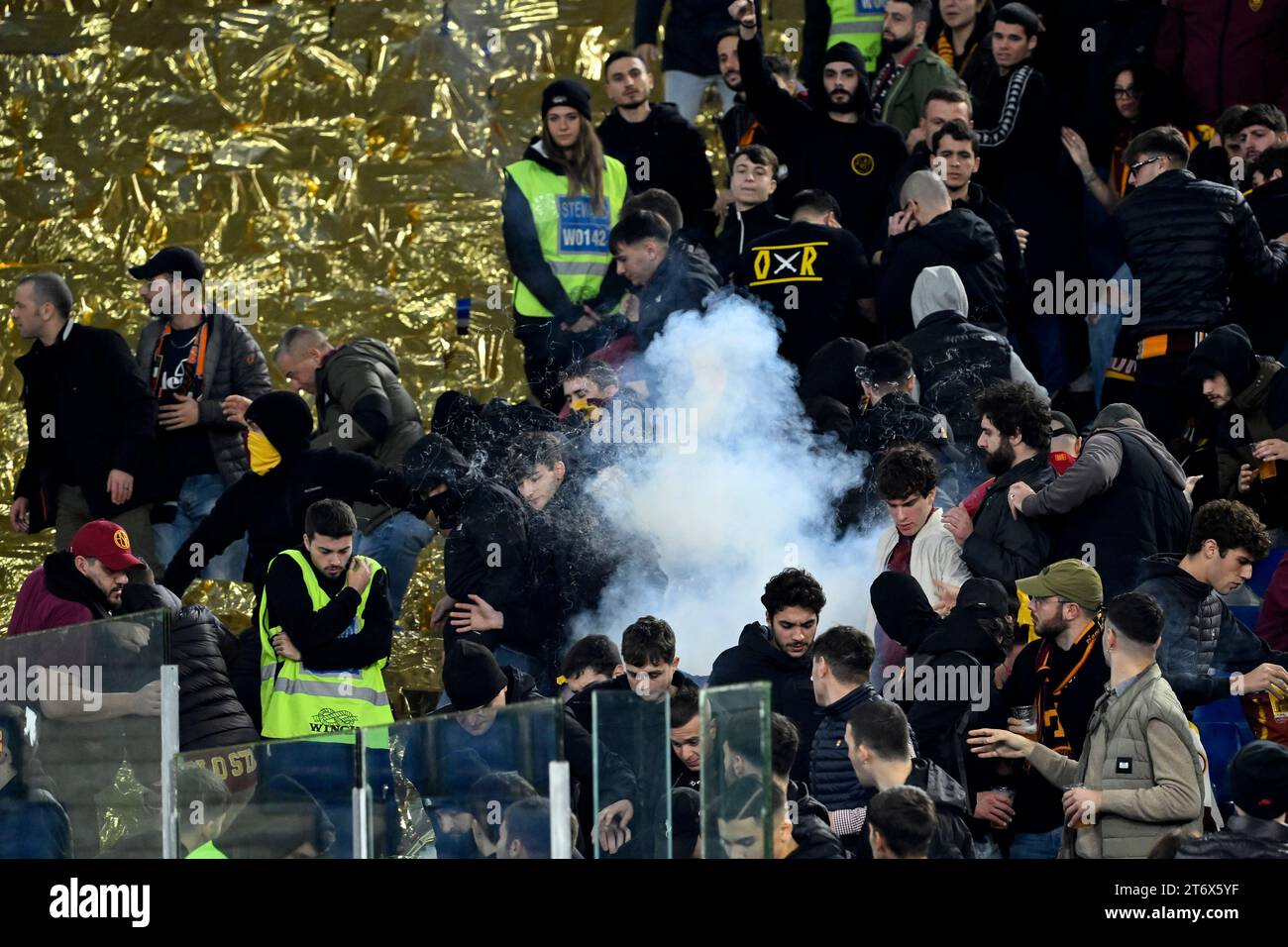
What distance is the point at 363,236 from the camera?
597 inches

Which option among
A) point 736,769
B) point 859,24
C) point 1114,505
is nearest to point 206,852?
point 736,769

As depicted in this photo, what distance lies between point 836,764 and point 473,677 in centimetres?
148

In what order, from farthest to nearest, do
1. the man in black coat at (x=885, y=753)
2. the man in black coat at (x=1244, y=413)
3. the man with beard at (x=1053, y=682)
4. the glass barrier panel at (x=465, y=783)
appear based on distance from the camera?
the man in black coat at (x=1244, y=413)
the man with beard at (x=1053, y=682)
the man in black coat at (x=885, y=753)
the glass barrier panel at (x=465, y=783)

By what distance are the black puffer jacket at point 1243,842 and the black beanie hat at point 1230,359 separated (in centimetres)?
339

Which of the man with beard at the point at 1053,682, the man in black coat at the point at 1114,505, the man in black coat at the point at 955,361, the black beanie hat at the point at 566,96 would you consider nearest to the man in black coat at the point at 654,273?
the black beanie hat at the point at 566,96

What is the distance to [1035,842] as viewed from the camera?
8797 millimetres

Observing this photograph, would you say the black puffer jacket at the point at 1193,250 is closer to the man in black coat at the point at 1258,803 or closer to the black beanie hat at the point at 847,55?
the black beanie hat at the point at 847,55

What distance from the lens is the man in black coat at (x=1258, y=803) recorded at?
7.41 metres

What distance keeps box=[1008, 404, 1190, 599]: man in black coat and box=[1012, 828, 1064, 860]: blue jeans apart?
3.91 feet

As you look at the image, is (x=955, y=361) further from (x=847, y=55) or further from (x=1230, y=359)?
(x=847, y=55)

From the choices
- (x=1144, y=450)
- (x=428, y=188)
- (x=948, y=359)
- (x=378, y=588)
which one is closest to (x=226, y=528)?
(x=378, y=588)

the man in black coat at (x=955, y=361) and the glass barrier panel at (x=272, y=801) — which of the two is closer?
the glass barrier panel at (x=272, y=801)

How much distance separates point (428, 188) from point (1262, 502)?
6437 millimetres

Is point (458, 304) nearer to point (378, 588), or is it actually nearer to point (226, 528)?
point (226, 528)
